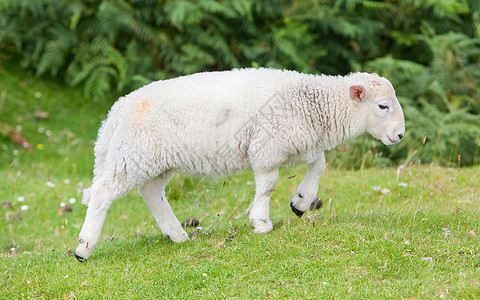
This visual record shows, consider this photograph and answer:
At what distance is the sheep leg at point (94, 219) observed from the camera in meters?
5.70

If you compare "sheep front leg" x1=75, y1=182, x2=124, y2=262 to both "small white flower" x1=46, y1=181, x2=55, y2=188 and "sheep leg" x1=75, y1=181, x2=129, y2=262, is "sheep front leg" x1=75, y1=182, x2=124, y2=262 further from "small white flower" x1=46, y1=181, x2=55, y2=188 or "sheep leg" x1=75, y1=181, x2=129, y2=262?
"small white flower" x1=46, y1=181, x2=55, y2=188

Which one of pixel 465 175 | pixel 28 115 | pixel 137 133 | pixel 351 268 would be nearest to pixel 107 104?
pixel 28 115

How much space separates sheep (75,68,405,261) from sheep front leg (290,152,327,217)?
0.11m

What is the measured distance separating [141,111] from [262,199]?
1515 mm

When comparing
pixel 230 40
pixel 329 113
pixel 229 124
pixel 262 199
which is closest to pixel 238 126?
pixel 229 124

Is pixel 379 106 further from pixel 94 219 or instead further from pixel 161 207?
pixel 94 219

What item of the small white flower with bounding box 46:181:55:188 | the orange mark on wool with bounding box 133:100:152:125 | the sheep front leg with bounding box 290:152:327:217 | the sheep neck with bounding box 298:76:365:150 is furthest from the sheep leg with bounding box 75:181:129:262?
the small white flower with bounding box 46:181:55:188

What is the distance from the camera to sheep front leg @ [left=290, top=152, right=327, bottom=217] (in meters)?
5.91

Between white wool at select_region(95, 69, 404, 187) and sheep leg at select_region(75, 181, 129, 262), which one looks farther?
sheep leg at select_region(75, 181, 129, 262)

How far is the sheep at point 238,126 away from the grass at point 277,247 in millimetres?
487

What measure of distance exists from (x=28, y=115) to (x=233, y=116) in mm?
6691

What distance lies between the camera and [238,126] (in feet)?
18.2

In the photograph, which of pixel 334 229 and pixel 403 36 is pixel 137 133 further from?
pixel 403 36

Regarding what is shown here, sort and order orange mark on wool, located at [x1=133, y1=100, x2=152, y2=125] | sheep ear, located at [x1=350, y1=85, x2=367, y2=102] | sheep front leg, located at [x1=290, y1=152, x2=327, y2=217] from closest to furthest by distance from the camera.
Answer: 1. sheep ear, located at [x1=350, y1=85, x2=367, y2=102]
2. orange mark on wool, located at [x1=133, y1=100, x2=152, y2=125]
3. sheep front leg, located at [x1=290, y1=152, x2=327, y2=217]
